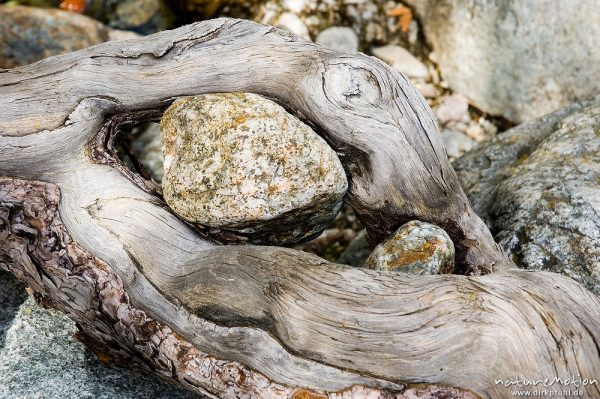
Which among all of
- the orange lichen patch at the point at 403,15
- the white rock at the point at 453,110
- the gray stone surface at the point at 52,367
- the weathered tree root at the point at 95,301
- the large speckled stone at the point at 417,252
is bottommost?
the gray stone surface at the point at 52,367

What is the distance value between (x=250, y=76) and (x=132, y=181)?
29.3 inches

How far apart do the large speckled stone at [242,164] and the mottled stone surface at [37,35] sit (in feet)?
7.68

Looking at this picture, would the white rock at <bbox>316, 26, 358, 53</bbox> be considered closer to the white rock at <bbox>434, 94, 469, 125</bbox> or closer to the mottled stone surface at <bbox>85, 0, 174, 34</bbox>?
the white rock at <bbox>434, 94, 469, 125</bbox>

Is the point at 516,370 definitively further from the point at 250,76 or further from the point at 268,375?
the point at 250,76

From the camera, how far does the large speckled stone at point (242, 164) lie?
102 inches

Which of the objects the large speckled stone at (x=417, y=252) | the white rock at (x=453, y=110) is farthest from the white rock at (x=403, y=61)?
the large speckled stone at (x=417, y=252)

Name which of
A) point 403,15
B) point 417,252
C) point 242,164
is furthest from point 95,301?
point 403,15

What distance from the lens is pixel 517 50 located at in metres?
4.58

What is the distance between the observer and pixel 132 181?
9.45 ft

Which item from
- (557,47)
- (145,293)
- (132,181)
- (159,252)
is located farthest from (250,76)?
(557,47)

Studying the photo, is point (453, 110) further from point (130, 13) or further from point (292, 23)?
point (130, 13)

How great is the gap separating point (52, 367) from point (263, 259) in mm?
1164

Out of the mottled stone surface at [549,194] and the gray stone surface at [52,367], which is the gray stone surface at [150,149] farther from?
the mottled stone surface at [549,194]

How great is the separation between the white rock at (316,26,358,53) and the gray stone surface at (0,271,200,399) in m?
3.17
